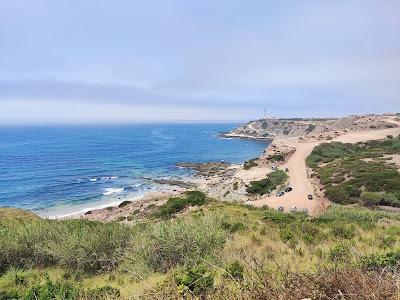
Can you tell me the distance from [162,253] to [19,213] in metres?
22.9

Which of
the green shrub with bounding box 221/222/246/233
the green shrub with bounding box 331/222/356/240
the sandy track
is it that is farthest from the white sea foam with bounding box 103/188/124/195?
→ the green shrub with bounding box 331/222/356/240

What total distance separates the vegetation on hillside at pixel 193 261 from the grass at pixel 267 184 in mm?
36099

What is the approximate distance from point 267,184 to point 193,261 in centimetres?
4731

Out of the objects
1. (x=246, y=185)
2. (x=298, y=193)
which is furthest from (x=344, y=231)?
(x=246, y=185)

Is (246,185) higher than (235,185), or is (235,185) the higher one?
(246,185)

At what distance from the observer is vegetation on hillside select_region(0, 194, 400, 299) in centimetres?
422

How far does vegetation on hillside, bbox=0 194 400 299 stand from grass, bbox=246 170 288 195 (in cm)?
3610

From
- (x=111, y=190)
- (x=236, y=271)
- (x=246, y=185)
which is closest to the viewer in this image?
(x=236, y=271)

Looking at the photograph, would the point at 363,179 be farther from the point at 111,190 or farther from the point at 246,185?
the point at 111,190

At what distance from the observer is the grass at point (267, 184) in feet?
173

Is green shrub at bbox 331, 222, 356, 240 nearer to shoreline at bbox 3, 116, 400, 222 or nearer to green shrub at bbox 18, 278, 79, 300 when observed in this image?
green shrub at bbox 18, 278, 79, 300

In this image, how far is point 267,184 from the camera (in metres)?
54.8

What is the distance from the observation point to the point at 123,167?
8719cm

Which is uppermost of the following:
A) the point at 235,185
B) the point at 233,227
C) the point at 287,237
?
the point at 287,237
